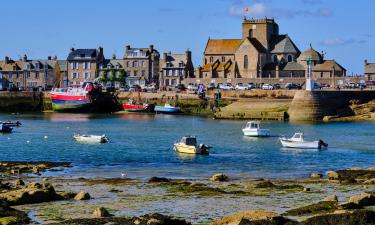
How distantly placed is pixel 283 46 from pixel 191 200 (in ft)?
358

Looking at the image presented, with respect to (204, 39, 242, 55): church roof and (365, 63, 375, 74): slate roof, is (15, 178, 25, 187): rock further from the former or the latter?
(204, 39, 242, 55): church roof

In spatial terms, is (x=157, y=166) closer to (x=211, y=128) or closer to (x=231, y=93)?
(x=211, y=128)

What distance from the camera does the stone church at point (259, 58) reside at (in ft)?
436

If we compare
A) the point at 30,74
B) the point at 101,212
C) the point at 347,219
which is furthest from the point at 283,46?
the point at 347,219

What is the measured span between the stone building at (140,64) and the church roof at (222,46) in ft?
34.0

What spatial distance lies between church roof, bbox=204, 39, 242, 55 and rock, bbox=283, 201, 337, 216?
113 metres

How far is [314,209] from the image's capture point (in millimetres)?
30844

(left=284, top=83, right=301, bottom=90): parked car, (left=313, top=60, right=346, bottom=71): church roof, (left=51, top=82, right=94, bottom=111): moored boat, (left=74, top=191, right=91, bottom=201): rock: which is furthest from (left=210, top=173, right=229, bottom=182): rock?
(left=313, top=60, right=346, bottom=71): church roof

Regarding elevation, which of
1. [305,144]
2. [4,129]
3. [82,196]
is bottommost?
[82,196]

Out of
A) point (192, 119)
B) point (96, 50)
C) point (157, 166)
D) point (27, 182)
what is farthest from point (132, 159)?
point (96, 50)

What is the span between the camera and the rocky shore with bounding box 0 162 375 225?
2823 cm

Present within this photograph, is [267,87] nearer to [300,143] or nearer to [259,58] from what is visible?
[259,58]

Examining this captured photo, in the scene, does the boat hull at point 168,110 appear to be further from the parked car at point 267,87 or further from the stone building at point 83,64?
the stone building at point 83,64

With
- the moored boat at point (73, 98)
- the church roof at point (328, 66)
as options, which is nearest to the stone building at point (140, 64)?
the moored boat at point (73, 98)
